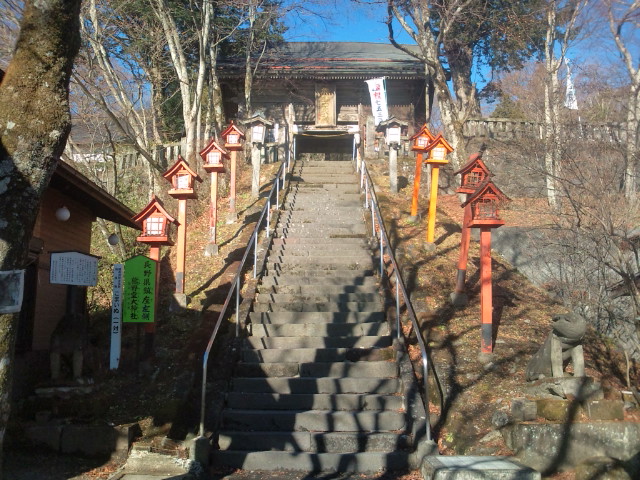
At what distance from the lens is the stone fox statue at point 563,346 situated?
724 centimetres

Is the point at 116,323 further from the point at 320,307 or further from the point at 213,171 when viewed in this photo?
the point at 213,171

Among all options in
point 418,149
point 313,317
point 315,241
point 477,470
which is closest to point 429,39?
point 418,149

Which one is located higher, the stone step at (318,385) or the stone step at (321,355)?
the stone step at (321,355)

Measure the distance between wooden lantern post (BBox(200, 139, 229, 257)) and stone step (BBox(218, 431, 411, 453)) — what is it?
6.64m

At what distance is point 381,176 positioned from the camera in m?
19.2

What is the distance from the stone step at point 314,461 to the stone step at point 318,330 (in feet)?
8.53

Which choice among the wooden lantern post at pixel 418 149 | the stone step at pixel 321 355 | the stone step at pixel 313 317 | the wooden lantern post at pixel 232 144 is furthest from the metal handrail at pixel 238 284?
the wooden lantern post at pixel 418 149

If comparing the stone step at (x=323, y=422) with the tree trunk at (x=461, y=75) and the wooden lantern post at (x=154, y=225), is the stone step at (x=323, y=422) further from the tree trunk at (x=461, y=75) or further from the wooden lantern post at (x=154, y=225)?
the tree trunk at (x=461, y=75)

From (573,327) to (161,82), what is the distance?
711 inches

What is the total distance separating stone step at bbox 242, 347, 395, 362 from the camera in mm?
8867

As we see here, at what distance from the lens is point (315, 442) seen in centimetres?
731

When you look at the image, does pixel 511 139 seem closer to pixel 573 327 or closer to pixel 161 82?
pixel 161 82

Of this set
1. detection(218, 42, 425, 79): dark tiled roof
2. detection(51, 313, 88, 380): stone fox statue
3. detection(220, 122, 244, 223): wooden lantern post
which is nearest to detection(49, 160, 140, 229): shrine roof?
detection(51, 313, 88, 380): stone fox statue

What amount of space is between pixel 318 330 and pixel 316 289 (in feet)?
4.69
